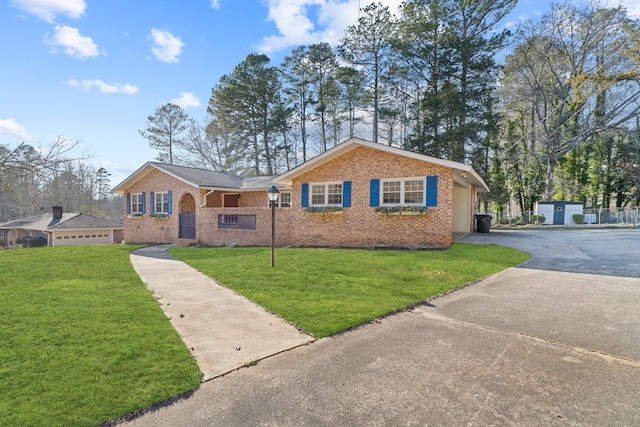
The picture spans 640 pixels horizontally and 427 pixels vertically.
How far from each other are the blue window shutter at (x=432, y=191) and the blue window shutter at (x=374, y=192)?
1802mm

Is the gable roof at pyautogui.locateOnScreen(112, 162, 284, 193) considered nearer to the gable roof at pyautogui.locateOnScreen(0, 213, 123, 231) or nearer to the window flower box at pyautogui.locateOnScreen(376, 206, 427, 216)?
the window flower box at pyautogui.locateOnScreen(376, 206, 427, 216)

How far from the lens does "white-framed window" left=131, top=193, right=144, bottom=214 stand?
65.6 ft

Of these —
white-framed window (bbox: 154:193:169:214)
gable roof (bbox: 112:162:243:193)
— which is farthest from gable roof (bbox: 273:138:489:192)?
white-framed window (bbox: 154:193:169:214)

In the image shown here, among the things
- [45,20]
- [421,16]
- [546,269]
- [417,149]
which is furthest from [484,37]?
[45,20]

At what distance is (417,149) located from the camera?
24.0 metres

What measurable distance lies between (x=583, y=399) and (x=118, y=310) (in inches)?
221

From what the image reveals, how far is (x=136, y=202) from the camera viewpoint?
2027 cm

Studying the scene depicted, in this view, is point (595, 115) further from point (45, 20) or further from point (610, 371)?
point (45, 20)

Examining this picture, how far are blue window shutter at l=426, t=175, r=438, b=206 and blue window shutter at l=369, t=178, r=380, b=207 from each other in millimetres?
1802

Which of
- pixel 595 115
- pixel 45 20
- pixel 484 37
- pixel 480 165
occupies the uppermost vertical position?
pixel 484 37

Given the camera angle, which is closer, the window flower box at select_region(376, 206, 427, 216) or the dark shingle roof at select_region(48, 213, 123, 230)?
the window flower box at select_region(376, 206, 427, 216)

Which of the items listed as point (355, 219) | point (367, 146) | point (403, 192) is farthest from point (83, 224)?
point (403, 192)

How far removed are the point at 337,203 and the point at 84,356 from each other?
34.3 feet

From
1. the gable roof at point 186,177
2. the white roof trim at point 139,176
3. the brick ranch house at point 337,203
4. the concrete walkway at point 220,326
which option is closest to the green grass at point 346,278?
the concrete walkway at point 220,326
